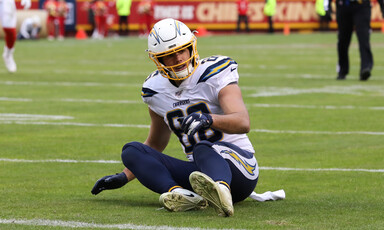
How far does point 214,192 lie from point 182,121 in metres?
0.63

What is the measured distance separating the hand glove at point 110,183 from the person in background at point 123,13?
3334 centimetres

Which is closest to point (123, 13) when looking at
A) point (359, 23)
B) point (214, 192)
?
point (359, 23)

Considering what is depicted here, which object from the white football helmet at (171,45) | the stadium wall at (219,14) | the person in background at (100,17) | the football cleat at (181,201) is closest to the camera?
the football cleat at (181,201)

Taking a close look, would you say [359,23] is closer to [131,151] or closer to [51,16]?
[131,151]

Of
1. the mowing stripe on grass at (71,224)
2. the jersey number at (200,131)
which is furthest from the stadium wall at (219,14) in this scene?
the mowing stripe on grass at (71,224)

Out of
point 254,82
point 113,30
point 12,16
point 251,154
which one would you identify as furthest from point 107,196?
point 113,30

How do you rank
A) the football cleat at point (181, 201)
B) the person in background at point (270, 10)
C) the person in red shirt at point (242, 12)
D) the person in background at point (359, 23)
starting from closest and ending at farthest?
the football cleat at point (181, 201), the person in background at point (359, 23), the person in background at point (270, 10), the person in red shirt at point (242, 12)

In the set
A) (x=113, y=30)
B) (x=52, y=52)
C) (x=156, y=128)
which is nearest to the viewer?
(x=156, y=128)

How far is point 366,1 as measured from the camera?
14555 mm

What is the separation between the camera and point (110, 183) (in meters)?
5.64

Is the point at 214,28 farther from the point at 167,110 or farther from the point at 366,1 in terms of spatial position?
the point at 167,110

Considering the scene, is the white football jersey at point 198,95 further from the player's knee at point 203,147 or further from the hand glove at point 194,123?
the hand glove at point 194,123

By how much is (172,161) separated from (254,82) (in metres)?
9.07

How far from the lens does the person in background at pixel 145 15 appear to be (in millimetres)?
39188
